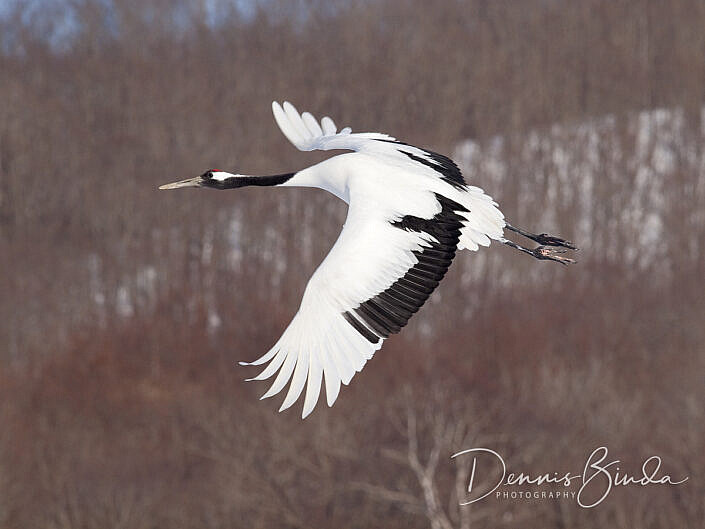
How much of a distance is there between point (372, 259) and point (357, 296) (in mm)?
297

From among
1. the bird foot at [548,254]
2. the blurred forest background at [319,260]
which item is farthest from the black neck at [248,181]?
the blurred forest background at [319,260]

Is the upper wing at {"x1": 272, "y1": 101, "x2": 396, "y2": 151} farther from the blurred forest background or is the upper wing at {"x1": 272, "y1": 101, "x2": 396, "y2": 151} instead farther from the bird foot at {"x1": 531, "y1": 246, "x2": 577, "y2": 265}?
the blurred forest background

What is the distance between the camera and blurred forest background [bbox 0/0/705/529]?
1088 inches

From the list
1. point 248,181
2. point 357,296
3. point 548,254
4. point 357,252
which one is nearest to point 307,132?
point 248,181

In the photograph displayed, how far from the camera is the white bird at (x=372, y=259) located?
331 inches

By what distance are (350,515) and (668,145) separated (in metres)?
21.1

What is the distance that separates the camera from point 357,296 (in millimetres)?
8695

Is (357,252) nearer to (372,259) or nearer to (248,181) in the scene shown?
(372,259)

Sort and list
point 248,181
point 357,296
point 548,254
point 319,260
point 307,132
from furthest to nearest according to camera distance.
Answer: point 319,260 < point 307,132 < point 248,181 < point 548,254 < point 357,296

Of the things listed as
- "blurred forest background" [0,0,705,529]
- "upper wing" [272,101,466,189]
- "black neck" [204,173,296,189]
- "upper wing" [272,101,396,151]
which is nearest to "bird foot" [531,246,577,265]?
"upper wing" [272,101,466,189]

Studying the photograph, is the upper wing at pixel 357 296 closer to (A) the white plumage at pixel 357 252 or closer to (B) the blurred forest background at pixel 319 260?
(A) the white plumage at pixel 357 252

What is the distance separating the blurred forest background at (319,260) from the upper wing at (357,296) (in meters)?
16.3

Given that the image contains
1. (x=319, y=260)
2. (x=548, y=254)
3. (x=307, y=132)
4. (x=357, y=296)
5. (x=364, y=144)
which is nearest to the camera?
(x=357, y=296)

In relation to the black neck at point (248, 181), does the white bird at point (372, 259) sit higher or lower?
lower
